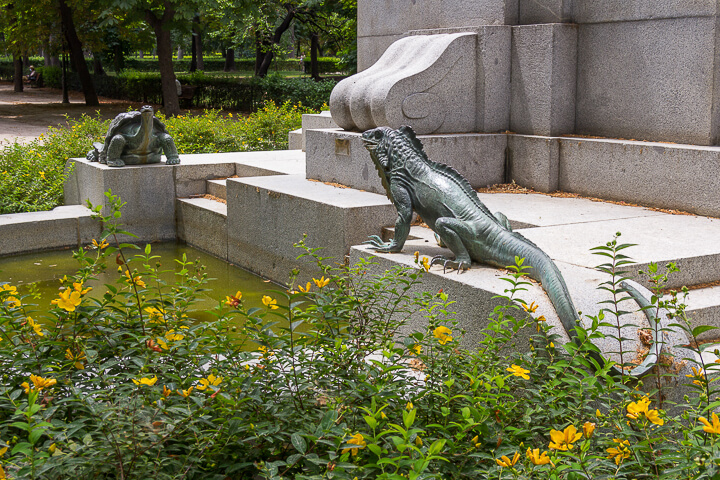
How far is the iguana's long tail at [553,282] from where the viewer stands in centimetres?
361

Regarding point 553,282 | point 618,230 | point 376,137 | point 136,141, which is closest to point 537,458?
point 553,282

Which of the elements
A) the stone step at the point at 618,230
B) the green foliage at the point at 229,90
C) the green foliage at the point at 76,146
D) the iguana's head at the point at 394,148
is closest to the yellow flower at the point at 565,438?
the stone step at the point at 618,230

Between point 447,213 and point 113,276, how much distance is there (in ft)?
13.7

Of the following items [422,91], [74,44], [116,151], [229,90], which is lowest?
[116,151]

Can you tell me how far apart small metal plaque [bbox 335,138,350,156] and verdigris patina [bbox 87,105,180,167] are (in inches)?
110

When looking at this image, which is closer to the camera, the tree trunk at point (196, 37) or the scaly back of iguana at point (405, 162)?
the scaly back of iguana at point (405, 162)

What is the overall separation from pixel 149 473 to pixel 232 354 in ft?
2.29

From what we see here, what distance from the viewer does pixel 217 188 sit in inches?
396

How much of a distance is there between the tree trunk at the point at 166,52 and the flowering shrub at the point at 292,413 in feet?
72.4

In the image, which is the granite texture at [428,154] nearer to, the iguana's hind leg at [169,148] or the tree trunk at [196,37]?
the iguana's hind leg at [169,148]

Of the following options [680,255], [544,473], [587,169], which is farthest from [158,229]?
[544,473]

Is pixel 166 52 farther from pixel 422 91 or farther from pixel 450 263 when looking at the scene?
pixel 450 263

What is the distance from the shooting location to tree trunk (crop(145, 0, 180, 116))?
78.5 ft

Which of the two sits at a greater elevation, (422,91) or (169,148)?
(422,91)
